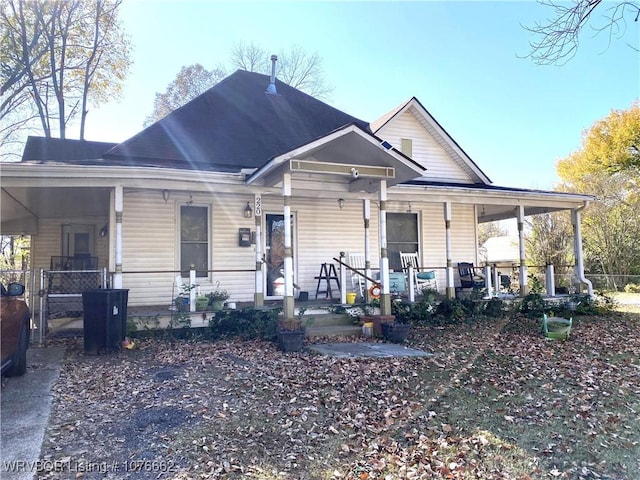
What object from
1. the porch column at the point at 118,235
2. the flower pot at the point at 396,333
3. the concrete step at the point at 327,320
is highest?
the porch column at the point at 118,235

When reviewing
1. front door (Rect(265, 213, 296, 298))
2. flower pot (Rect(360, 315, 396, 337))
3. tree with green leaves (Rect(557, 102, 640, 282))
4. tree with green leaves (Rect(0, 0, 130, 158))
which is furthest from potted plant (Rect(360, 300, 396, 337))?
tree with green leaves (Rect(0, 0, 130, 158))

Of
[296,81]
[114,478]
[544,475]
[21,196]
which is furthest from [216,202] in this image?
[296,81]

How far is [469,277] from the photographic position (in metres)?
11.7

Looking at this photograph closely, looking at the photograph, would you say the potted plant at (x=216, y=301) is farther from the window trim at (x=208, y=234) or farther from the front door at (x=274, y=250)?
the front door at (x=274, y=250)

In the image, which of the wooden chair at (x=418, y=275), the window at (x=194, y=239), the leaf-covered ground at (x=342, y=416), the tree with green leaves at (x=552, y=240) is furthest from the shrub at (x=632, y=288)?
the window at (x=194, y=239)

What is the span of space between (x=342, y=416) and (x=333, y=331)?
3762 mm

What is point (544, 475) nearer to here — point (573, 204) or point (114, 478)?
point (114, 478)

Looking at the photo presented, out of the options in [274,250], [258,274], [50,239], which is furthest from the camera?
[50,239]

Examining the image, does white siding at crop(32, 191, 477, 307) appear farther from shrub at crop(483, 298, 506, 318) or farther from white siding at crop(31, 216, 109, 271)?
shrub at crop(483, 298, 506, 318)

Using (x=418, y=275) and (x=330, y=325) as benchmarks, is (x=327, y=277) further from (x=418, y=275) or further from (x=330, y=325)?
(x=418, y=275)

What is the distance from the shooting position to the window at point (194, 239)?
9688mm

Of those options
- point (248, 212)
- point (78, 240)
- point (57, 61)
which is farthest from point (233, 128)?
point (57, 61)

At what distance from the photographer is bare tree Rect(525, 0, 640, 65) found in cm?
498

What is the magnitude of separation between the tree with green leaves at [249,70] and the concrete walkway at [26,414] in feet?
81.2
